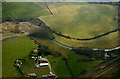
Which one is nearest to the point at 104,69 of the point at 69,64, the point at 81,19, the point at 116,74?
the point at 116,74

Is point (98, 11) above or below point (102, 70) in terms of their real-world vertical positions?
above

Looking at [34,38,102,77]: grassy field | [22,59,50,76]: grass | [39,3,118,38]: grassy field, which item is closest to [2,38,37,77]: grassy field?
[22,59,50,76]: grass

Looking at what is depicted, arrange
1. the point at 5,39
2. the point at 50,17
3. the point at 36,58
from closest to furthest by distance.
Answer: the point at 36,58, the point at 5,39, the point at 50,17

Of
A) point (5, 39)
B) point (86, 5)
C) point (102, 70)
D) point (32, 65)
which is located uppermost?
point (86, 5)

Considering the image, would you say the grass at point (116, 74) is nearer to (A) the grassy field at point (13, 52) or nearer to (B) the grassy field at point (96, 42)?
(B) the grassy field at point (96, 42)

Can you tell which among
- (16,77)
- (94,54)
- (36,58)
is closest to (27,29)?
(36,58)

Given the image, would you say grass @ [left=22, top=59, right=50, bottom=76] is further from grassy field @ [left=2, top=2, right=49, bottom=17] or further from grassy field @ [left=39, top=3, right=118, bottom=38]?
grassy field @ [left=2, top=2, right=49, bottom=17]

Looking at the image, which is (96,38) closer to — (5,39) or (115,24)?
(115,24)

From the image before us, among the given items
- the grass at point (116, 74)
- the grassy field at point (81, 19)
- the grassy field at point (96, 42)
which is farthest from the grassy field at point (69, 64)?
the grassy field at point (81, 19)
